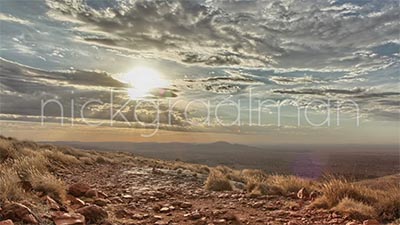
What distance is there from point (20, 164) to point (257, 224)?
7322 millimetres

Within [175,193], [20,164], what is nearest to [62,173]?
[20,164]

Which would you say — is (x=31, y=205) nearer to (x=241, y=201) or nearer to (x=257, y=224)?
(x=257, y=224)

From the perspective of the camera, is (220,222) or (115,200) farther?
(115,200)

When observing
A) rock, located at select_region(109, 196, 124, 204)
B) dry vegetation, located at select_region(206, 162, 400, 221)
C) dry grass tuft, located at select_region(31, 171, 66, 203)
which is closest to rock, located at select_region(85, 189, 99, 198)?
rock, located at select_region(109, 196, 124, 204)

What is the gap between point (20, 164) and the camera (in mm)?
10562

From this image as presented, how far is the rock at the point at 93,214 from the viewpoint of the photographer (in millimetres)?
6469

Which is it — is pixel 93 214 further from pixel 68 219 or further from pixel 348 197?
pixel 348 197

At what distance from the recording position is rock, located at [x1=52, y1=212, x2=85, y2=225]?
5.81m

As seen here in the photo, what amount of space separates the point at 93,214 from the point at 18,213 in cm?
133

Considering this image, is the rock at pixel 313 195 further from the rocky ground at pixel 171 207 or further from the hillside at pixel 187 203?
the rocky ground at pixel 171 207

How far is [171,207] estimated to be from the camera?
339 inches

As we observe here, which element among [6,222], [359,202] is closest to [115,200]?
[6,222]

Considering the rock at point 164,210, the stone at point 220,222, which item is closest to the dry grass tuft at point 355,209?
the stone at point 220,222

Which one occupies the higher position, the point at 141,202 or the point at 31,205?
the point at 31,205
